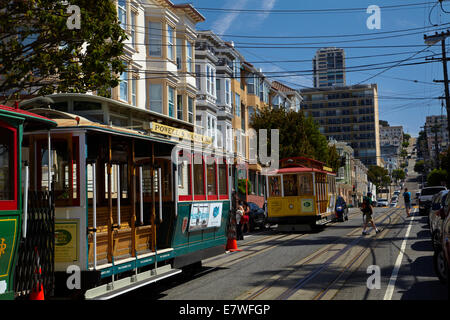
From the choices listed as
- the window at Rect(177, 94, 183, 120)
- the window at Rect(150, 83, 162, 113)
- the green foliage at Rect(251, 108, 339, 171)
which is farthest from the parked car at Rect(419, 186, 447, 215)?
the window at Rect(150, 83, 162, 113)

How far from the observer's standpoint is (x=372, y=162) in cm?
15100

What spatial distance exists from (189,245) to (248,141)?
1417 inches

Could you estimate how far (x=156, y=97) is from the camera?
3009cm

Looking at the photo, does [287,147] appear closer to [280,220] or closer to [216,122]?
[216,122]

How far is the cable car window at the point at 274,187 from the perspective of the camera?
25464mm

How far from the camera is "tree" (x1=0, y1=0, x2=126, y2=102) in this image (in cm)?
1402

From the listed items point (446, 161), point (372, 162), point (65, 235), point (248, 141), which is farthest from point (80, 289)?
point (372, 162)

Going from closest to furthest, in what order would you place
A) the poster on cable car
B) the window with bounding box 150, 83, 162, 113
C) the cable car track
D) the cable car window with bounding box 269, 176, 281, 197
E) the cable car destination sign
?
the cable car track
the cable car destination sign
the poster on cable car
the cable car window with bounding box 269, 176, 281, 197
the window with bounding box 150, 83, 162, 113

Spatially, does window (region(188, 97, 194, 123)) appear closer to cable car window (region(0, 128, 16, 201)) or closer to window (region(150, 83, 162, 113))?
window (region(150, 83, 162, 113))

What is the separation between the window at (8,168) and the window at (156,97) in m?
23.4

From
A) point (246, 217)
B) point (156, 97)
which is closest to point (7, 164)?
point (246, 217)

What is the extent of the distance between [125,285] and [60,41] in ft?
27.6

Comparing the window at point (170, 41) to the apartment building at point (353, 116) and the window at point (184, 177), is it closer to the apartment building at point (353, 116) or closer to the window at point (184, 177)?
the window at point (184, 177)

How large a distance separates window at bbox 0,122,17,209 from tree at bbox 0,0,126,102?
7.70 metres
